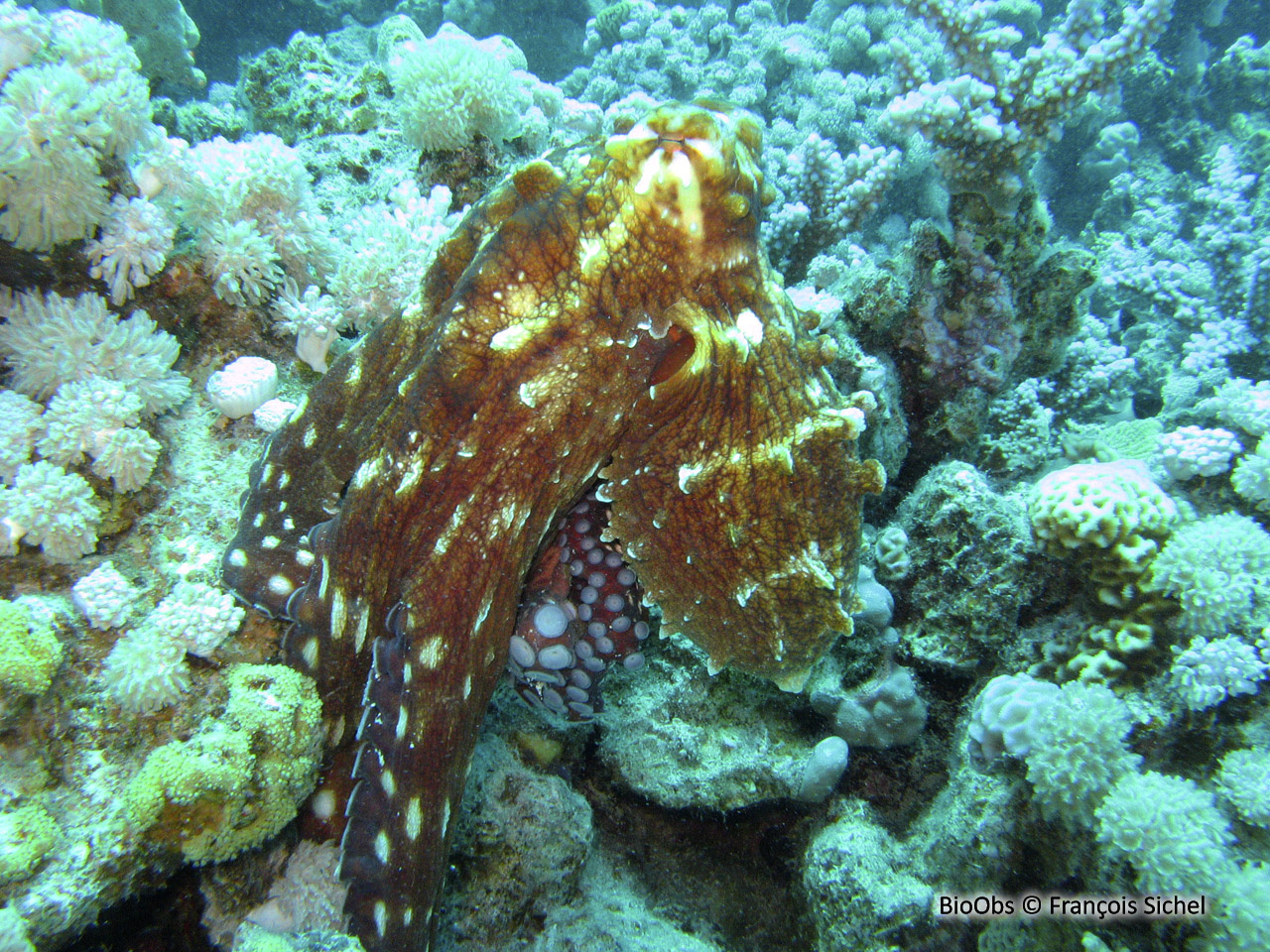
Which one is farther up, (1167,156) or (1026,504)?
(1167,156)

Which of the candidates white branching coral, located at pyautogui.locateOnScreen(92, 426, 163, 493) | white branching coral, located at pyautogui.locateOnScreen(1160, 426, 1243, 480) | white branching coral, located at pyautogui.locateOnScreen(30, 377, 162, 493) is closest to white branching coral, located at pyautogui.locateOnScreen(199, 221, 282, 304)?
white branching coral, located at pyautogui.locateOnScreen(30, 377, 162, 493)

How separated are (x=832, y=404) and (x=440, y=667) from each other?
1.65 meters

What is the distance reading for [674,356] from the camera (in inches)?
86.4

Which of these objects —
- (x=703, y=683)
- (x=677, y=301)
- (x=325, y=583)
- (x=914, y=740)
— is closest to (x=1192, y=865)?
(x=914, y=740)

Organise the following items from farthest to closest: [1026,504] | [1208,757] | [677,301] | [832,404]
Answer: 1. [1026,504]
2. [1208,757]
3. [832,404]
4. [677,301]

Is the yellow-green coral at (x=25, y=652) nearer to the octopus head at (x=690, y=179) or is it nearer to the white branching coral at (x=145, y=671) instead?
the white branching coral at (x=145, y=671)

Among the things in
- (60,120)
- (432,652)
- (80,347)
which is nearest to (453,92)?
(60,120)

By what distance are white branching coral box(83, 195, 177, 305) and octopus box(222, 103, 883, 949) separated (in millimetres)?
1436

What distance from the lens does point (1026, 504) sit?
3670mm

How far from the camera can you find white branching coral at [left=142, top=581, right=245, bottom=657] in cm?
217

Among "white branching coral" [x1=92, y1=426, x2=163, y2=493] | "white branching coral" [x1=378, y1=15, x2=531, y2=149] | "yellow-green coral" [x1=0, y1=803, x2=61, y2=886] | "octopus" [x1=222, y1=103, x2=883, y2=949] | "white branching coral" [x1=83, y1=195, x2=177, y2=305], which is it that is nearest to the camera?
"yellow-green coral" [x1=0, y1=803, x2=61, y2=886]

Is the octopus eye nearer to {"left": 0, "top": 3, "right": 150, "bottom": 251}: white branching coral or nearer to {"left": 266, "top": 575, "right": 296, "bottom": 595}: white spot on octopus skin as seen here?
{"left": 266, "top": 575, "right": 296, "bottom": 595}: white spot on octopus skin

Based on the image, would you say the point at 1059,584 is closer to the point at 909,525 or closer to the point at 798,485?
the point at 909,525

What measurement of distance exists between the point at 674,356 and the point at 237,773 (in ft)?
6.49
